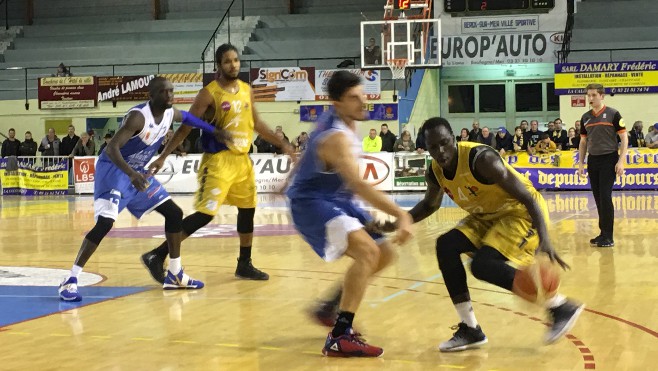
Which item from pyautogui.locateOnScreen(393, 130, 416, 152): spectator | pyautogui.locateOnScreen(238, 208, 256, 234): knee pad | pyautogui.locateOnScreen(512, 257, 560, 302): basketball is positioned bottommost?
pyautogui.locateOnScreen(512, 257, 560, 302): basketball

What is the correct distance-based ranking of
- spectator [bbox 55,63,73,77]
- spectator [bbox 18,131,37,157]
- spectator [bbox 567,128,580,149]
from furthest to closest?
spectator [bbox 55,63,73,77], spectator [bbox 18,131,37,157], spectator [bbox 567,128,580,149]

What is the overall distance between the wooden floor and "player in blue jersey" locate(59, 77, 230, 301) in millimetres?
301

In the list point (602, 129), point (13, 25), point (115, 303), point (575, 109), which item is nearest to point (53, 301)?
point (115, 303)

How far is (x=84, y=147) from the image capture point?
25.7 meters

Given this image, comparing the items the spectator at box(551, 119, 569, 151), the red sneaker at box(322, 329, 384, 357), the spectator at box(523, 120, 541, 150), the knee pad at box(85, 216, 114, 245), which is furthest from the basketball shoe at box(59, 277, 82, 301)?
the spectator at box(551, 119, 569, 151)

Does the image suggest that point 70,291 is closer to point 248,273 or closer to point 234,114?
point 248,273

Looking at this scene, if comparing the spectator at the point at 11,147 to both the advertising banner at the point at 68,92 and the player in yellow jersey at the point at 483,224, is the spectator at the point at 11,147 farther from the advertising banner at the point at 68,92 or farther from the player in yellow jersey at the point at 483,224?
the player in yellow jersey at the point at 483,224

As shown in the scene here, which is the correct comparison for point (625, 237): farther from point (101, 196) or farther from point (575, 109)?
point (575, 109)

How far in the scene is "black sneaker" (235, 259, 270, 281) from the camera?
28.1ft

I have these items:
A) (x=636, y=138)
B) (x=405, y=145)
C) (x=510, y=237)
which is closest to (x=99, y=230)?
(x=510, y=237)

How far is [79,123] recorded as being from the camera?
29.6 meters

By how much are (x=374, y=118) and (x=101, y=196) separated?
1937 cm

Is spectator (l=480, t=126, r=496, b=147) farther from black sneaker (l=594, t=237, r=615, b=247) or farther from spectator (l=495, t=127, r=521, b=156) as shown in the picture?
black sneaker (l=594, t=237, r=615, b=247)

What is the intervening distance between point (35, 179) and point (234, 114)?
19359 mm
